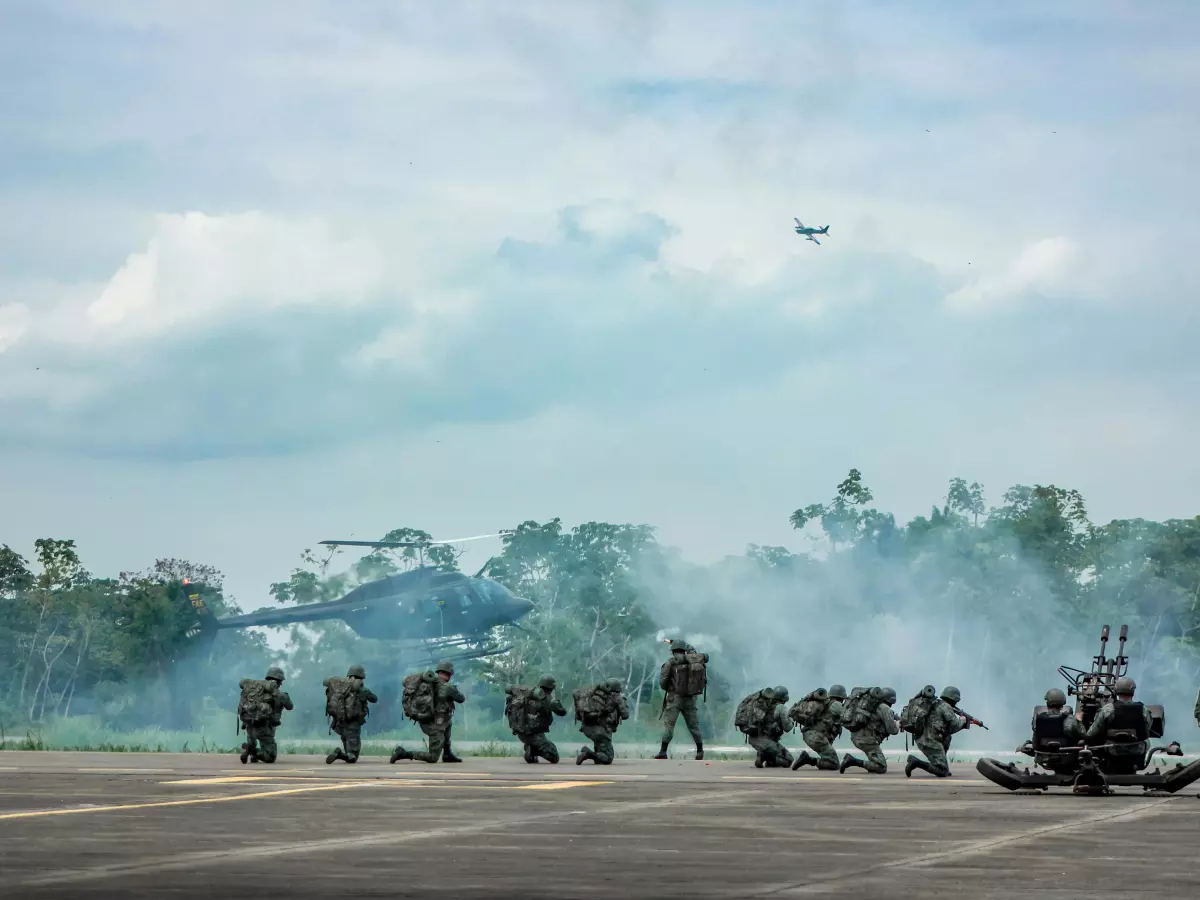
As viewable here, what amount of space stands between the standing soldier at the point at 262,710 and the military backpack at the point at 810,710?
8601mm

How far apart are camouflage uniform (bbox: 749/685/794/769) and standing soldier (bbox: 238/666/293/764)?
8017 millimetres

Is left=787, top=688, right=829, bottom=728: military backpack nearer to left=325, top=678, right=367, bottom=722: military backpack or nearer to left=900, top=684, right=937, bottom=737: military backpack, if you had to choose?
left=900, top=684, right=937, bottom=737: military backpack

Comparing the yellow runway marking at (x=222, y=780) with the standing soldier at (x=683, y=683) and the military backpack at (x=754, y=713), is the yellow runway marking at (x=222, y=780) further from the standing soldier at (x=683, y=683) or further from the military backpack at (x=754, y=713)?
the standing soldier at (x=683, y=683)

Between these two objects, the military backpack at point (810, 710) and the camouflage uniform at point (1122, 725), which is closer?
the camouflage uniform at point (1122, 725)

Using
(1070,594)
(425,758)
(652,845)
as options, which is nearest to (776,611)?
(1070,594)

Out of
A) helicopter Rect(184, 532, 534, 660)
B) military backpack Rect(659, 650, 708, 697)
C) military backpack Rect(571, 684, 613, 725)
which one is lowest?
military backpack Rect(571, 684, 613, 725)

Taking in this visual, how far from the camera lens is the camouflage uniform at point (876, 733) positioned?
29734mm

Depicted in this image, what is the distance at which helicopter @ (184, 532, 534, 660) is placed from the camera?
240 feet

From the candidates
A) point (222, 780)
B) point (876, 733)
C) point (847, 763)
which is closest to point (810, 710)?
point (847, 763)

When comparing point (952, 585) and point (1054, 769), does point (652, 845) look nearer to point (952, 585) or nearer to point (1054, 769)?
point (1054, 769)

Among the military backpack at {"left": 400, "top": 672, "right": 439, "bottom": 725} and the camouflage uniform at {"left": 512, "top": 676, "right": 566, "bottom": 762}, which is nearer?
the military backpack at {"left": 400, "top": 672, "right": 439, "bottom": 725}

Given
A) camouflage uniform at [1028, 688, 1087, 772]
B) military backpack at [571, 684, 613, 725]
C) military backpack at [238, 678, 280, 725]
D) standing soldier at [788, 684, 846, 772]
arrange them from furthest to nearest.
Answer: military backpack at [571, 684, 613, 725], military backpack at [238, 678, 280, 725], standing soldier at [788, 684, 846, 772], camouflage uniform at [1028, 688, 1087, 772]

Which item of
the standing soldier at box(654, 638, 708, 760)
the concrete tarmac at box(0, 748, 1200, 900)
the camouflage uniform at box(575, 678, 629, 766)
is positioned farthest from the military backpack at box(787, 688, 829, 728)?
the concrete tarmac at box(0, 748, 1200, 900)

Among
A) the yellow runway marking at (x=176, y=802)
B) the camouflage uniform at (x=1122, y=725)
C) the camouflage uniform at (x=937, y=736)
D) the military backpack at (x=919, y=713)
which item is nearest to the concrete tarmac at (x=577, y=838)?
the yellow runway marking at (x=176, y=802)
